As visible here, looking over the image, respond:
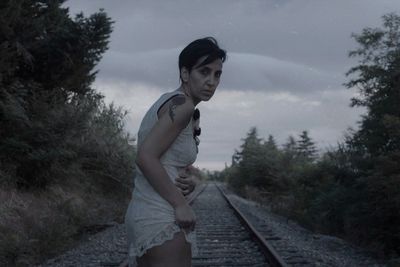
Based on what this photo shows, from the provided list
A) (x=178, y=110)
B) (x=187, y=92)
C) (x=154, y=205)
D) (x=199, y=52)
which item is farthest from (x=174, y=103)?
(x=154, y=205)

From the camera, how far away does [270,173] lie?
3481cm

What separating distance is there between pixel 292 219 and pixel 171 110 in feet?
55.2

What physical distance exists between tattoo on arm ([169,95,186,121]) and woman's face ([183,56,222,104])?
113 mm

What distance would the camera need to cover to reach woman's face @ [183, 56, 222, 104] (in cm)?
215

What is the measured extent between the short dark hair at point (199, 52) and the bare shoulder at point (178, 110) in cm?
19

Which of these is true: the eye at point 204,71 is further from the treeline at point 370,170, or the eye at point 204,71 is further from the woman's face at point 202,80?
the treeline at point 370,170

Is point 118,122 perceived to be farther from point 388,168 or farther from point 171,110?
point 171,110

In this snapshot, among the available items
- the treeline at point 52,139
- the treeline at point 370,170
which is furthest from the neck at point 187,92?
the treeline at point 370,170

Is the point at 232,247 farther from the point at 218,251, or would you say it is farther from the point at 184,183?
the point at 184,183

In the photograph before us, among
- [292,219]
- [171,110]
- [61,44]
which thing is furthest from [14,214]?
[292,219]

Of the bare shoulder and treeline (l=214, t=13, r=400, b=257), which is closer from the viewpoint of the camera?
the bare shoulder

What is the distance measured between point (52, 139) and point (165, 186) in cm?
1162

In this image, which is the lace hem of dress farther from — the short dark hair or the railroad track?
the railroad track

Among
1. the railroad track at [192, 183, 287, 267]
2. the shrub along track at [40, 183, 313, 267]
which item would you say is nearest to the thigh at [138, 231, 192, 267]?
the shrub along track at [40, 183, 313, 267]
